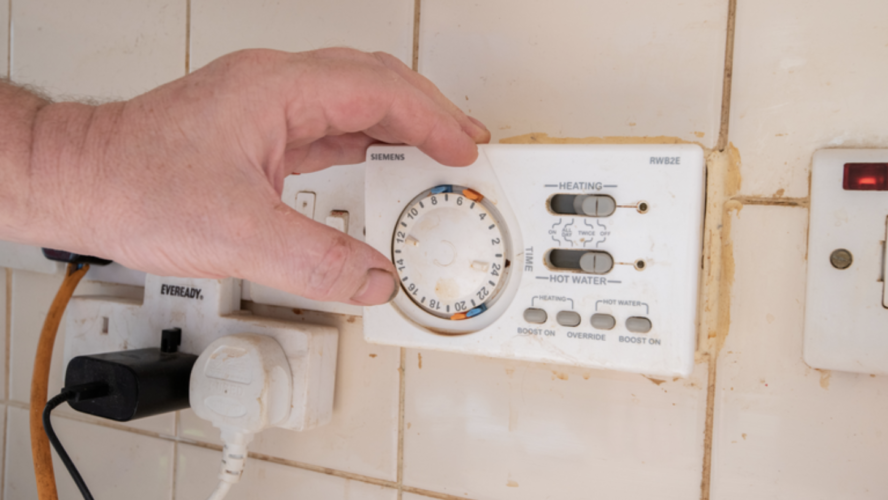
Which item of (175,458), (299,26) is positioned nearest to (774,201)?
(299,26)

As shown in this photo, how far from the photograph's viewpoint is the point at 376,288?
45 centimetres

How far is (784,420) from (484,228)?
0.31 meters

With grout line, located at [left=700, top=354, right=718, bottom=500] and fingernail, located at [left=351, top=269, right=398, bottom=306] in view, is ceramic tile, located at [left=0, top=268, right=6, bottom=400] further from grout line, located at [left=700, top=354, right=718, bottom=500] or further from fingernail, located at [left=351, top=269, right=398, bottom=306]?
grout line, located at [left=700, top=354, right=718, bottom=500]

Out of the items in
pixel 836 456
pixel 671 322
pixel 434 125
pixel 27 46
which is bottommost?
pixel 836 456

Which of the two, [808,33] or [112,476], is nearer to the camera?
[808,33]

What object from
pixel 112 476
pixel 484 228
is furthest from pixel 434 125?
pixel 112 476

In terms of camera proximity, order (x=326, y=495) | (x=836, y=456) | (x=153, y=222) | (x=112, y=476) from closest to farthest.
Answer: (x=153, y=222) → (x=836, y=456) → (x=326, y=495) → (x=112, y=476)

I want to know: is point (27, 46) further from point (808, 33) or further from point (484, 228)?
point (808, 33)

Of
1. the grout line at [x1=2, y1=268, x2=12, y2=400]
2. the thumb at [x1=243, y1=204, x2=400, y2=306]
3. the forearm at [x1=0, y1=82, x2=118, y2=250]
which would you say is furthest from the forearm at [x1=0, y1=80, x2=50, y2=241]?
the grout line at [x1=2, y1=268, x2=12, y2=400]

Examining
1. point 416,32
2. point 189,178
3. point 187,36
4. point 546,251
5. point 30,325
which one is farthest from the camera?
point 30,325

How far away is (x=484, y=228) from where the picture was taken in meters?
0.50

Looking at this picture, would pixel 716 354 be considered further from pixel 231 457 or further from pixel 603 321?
pixel 231 457

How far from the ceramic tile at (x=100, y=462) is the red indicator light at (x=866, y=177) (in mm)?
767

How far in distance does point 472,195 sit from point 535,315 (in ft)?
0.37
